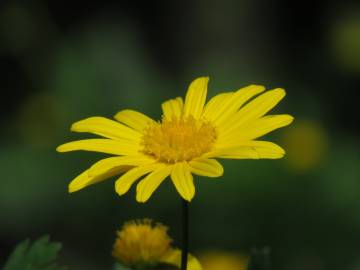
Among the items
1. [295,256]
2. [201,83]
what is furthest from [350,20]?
[201,83]

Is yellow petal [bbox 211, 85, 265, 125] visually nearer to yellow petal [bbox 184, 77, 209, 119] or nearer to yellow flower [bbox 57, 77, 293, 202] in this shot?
yellow flower [bbox 57, 77, 293, 202]

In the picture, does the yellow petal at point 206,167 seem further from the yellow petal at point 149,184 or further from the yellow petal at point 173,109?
the yellow petal at point 173,109

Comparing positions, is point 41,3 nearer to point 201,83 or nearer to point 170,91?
point 170,91

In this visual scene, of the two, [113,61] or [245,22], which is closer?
[113,61]

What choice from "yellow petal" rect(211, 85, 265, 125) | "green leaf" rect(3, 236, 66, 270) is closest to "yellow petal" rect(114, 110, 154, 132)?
"yellow petal" rect(211, 85, 265, 125)

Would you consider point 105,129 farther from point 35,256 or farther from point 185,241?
point 185,241

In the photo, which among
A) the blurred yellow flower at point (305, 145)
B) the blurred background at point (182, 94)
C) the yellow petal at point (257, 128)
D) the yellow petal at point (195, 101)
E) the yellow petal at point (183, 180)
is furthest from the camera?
the blurred yellow flower at point (305, 145)

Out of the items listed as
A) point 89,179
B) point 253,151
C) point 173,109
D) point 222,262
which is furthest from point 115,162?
point 222,262

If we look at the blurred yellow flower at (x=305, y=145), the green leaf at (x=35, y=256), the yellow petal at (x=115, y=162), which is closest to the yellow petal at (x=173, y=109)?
the yellow petal at (x=115, y=162)
